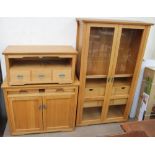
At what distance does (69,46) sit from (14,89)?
0.90 metres

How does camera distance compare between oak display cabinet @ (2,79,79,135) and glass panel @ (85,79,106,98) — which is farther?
glass panel @ (85,79,106,98)

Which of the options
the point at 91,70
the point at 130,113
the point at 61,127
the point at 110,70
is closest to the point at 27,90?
the point at 61,127

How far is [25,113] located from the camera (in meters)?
Answer: 1.99

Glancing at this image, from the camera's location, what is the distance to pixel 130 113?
2713mm

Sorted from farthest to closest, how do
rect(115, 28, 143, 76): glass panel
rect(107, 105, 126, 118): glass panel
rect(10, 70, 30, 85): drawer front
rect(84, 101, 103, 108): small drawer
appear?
rect(107, 105, 126, 118): glass panel < rect(84, 101, 103, 108): small drawer < rect(115, 28, 143, 76): glass panel < rect(10, 70, 30, 85): drawer front

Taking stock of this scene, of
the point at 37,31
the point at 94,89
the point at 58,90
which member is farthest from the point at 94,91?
the point at 37,31

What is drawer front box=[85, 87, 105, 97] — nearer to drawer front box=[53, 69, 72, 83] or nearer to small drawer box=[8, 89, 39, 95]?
drawer front box=[53, 69, 72, 83]

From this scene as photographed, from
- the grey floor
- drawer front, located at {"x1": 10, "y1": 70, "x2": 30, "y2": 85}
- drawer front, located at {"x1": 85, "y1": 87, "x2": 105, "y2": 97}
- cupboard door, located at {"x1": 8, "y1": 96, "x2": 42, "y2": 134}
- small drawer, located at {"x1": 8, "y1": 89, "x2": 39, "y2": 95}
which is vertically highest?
drawer front, located at {"x1": 10, "y1": 70, "x2": 30, "y2": 85}

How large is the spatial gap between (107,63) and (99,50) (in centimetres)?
21

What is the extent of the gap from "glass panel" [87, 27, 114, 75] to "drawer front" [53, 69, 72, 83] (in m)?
0.32

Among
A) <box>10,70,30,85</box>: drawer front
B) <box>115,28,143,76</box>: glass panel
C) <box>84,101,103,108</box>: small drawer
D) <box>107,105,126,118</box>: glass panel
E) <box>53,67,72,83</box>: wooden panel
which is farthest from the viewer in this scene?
<box>107,105,126,118</box>: glass panel

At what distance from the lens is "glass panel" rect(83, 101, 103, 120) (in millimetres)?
2316

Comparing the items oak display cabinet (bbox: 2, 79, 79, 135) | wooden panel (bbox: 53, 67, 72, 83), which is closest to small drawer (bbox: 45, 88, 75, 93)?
oak display cabinet (bbox: 2, 79, 79, 135)
